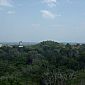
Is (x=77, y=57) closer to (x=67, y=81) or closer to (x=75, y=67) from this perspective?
(x=75, y=67)

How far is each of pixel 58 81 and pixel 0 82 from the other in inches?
321

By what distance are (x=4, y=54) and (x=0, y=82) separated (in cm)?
2847

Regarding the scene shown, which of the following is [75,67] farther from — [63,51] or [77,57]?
[63,51]

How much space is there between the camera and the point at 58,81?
31.1 m

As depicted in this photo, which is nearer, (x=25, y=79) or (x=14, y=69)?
(x=25, y=79)

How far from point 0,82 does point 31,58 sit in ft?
70.9

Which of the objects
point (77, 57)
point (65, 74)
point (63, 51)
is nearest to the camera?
point (65, 74)

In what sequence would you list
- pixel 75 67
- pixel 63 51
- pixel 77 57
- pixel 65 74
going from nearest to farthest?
1. pixel 65 74
2. pixel 75 67
3. pixel 77 57
4. pixel 63 51

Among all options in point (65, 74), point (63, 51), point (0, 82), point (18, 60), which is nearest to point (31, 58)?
point (18, 60)

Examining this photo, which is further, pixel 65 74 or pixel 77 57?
pixel 77 57

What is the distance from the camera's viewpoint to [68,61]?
42688 millimetres

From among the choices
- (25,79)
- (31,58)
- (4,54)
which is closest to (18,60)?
(31,58)

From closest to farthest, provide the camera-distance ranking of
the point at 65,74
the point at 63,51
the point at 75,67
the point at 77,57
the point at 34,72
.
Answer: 1. the point at 65,74
2. the point at 34,72
3. the point at 75,67
4. the point at 77,57
5. the point at 63,51

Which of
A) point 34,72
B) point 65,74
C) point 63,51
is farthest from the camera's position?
point 63,51
